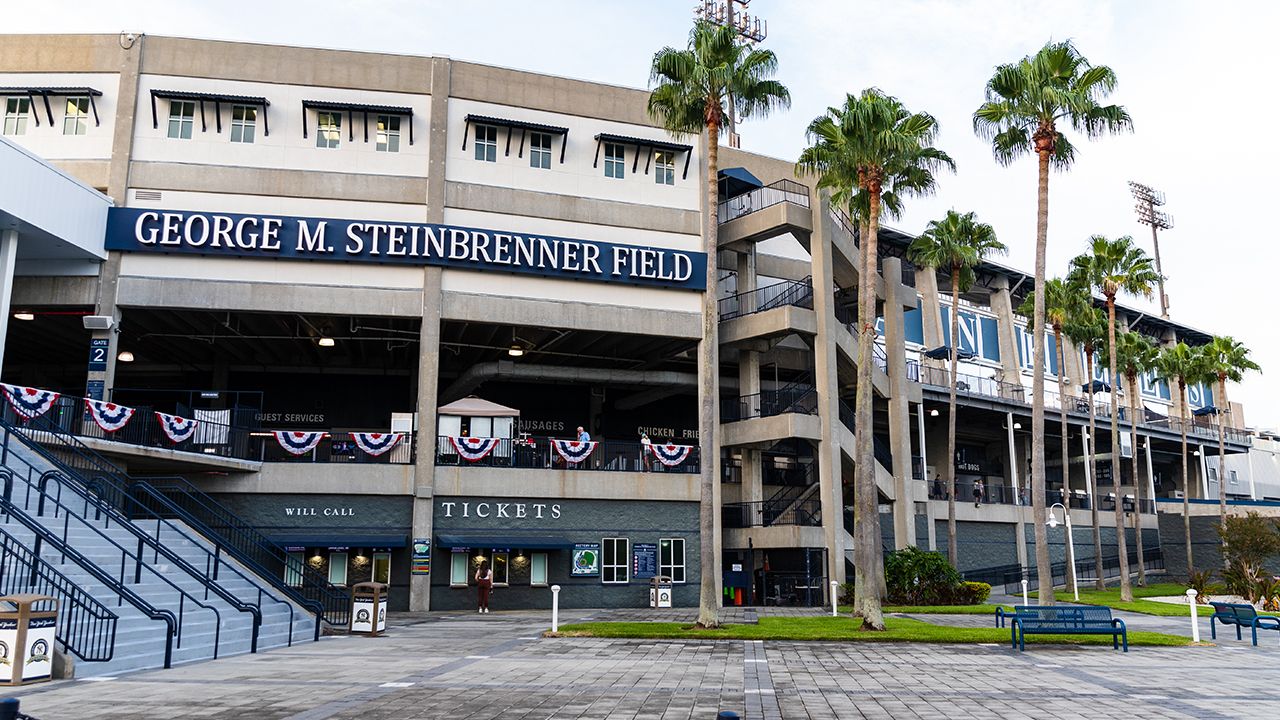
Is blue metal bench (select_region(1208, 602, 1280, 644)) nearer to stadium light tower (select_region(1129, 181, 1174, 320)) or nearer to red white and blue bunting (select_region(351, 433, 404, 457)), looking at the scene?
red white and blue bunting (select_region(351, 433, 404, 457))

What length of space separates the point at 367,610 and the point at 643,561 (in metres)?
13.3

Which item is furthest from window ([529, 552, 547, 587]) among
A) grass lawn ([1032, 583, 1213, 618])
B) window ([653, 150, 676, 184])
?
grass lawn ([1032, 583, 1213, 618])

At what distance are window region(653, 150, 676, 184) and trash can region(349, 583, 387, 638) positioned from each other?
19821mm

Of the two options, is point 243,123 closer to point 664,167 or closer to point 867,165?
point 664,167

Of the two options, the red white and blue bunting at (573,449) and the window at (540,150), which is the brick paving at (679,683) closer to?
the red white and blue bunting at (573,449)

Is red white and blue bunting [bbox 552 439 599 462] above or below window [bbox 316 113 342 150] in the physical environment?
below

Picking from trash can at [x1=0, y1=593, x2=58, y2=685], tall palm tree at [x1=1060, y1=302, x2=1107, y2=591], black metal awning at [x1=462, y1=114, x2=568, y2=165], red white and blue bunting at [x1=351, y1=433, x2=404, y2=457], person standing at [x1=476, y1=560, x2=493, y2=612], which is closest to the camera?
trash can at [x1=0, y1=593, x2=58, y2=685]

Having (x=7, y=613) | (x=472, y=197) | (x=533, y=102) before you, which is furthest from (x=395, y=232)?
(x=7, y=613)

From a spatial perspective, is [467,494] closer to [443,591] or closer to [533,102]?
[443,591]

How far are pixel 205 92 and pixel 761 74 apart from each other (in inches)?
758

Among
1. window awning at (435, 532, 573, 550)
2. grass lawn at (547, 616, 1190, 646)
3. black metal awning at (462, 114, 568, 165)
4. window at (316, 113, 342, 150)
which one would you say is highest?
black metal awning at (462, 114, 568, 165)

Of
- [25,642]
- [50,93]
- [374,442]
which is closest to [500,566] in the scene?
[374,442]

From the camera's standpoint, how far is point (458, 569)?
30875 mm

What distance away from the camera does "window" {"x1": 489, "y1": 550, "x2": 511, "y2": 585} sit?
3145cm
